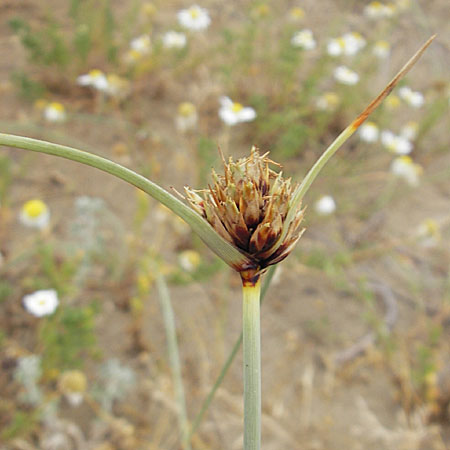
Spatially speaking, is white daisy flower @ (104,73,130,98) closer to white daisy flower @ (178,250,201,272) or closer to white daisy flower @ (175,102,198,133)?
white daisy flower @ (175,102,198,133)

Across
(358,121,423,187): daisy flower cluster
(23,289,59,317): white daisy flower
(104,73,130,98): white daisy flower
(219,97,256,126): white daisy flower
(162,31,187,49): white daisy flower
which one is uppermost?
(162,31,187,49): white daisy flower

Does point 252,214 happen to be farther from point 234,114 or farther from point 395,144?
point 395,144

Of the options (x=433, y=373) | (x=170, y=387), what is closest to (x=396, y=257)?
(x=433, y=373)

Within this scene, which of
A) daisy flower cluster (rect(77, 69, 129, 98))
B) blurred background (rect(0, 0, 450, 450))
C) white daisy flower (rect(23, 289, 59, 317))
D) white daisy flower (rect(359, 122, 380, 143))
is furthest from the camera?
white daisy flower (rect(359, 122, 380, 143))

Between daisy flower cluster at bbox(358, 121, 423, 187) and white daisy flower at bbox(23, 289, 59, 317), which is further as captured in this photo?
daisy flower cluster at bbox(358, 121, 423, 187)

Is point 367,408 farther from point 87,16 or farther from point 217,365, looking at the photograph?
point 87,16

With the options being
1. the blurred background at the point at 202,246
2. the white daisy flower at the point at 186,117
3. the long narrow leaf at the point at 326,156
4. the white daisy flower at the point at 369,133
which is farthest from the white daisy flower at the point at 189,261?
the long narrow leaf at the point at 326,156

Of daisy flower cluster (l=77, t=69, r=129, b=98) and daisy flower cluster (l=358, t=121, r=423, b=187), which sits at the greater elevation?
Result: daisy flower cluster (l=77, t=69, r=129, b=98)

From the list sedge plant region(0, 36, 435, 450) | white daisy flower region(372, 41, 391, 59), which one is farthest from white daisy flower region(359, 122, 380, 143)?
sedge plant region(0, 36, 435, 450)

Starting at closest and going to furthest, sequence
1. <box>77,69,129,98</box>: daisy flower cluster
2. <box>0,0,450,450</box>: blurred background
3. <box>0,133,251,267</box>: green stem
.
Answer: <box>0,133,251,267</box>: green stem < <box>0,0,450,450</box>: blurred background < <box>77,69,129,98</box>: daisy flower cluster
